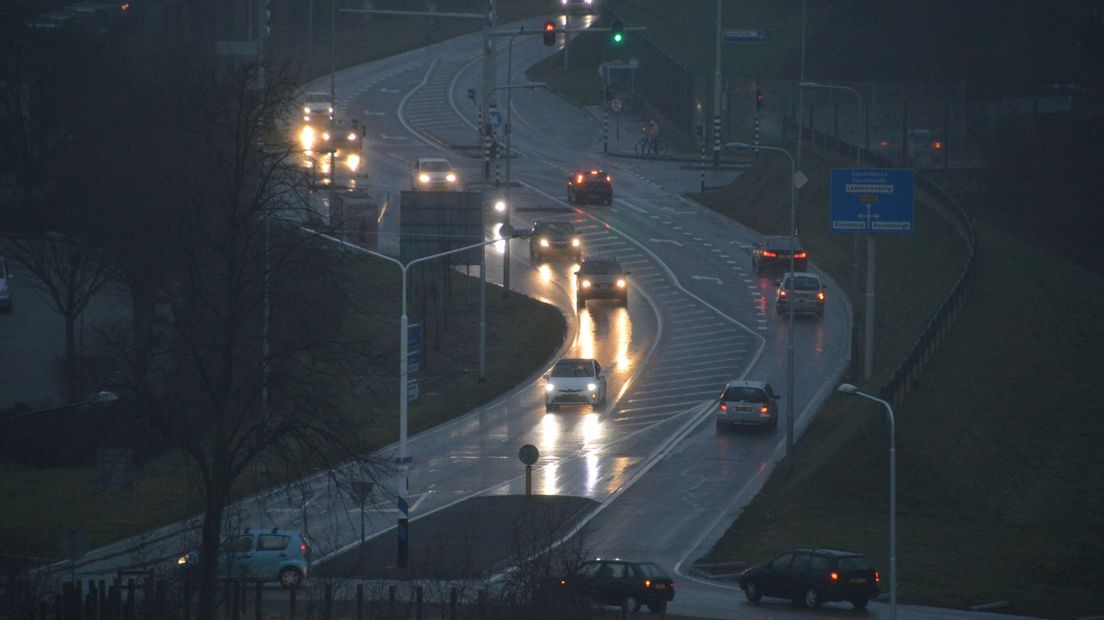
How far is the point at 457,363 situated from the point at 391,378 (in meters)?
2.59

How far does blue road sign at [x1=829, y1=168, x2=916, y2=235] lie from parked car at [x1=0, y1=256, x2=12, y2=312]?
29.2 m

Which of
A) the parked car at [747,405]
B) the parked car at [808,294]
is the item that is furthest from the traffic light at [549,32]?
the parked car at [808,294]

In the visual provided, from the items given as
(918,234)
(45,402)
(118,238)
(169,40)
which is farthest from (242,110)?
(918,234)

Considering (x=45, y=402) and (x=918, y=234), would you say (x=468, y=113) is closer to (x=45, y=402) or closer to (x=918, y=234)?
(x=918, y=234)

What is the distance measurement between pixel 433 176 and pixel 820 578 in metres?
46.9

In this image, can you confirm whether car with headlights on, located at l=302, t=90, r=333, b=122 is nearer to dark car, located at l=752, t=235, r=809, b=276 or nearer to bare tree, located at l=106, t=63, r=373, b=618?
dark car, located at l=752, t=235, r=809, b=276

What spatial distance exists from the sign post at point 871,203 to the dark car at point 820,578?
68.9ft

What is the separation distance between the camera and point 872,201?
163 feet

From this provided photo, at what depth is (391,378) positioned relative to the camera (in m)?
52.8

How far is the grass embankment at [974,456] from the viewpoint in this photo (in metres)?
33.7

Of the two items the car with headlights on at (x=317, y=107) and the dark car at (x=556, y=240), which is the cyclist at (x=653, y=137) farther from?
the dark car at (x=556, y=240)

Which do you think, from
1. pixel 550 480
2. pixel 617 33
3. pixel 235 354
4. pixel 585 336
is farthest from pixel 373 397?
pixel 235 354

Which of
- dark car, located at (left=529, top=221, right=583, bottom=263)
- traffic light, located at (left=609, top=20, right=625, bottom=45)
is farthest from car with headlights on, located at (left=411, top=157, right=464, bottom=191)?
traffic light, located at (left=609, top=20, right=625, bottom=45)

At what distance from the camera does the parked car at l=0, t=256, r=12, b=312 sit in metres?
54.6
